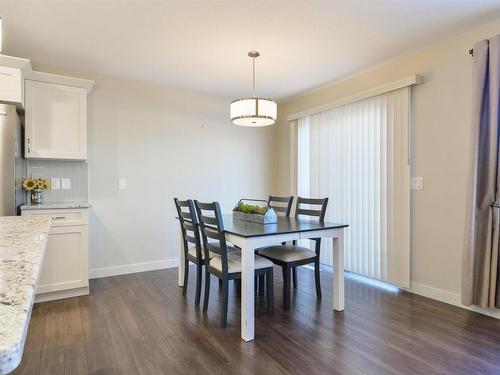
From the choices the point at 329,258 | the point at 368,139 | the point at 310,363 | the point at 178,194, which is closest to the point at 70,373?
the point at 310,363

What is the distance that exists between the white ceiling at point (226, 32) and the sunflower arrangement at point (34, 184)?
122 cm

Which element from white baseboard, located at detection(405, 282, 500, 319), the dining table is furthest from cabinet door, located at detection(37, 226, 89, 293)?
white baseboard, located at detection(405, 282, 500, 319)

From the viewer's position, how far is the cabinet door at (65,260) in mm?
2895

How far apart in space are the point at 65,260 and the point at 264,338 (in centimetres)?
203

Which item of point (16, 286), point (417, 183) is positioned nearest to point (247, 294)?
point (16, 286)

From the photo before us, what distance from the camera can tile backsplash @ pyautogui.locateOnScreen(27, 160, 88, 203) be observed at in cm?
328

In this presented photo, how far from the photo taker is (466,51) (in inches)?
107

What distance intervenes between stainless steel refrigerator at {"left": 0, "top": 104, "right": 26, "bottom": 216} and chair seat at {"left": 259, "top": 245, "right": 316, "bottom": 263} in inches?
88.0

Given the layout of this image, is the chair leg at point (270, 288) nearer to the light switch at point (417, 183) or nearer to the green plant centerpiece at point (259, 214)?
the green plant centerpiece at point (259, 214)

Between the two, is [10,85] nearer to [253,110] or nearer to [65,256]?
[65,256]

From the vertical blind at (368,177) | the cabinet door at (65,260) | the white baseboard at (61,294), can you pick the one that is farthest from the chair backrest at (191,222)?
the vertical blind at (368,177)

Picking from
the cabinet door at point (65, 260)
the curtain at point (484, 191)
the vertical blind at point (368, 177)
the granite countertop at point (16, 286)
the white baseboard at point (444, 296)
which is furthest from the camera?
the vertical blind at point (368, 177)

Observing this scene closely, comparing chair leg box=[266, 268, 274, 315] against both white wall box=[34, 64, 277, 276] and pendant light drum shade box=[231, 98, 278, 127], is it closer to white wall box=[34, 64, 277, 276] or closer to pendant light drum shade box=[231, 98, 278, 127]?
pendant light drum shade box=[231, 98, 278, 127]

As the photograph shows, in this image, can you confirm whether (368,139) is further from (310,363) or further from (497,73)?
(310,363)
